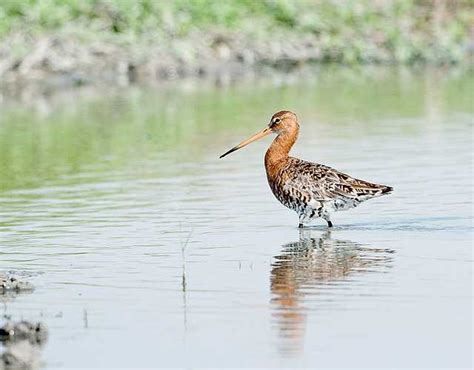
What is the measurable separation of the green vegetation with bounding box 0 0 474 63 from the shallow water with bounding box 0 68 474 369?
3.74m

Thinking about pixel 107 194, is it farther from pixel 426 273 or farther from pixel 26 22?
pixel 26 22

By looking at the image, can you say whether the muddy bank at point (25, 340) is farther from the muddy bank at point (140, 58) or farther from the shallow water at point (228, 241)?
the muddy bank at point (140, 58)

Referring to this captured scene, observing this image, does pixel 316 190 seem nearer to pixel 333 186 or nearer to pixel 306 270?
pixel 333 186

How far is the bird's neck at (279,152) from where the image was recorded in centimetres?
1202

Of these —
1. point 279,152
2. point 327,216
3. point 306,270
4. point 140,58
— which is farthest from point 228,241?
point 140,58

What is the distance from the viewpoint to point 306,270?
31.3 feet

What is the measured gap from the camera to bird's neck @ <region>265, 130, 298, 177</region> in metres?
12.0

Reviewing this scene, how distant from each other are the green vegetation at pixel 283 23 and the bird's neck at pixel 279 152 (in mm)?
11644

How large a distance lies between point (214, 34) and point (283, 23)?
7.03 feet

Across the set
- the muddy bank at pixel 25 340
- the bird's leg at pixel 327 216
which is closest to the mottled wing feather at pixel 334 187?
the bird's leg at pixel 327 216

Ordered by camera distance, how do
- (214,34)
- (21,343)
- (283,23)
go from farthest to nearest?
(283,23) → (214,34) → (21,343)

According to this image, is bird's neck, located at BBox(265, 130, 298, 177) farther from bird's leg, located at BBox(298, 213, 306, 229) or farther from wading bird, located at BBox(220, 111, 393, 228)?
bird's leg, located at BBox(298, 213, 306, 229)

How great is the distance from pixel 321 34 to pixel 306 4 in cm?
85

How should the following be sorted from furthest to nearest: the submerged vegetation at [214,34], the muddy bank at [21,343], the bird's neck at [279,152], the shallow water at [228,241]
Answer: the submerged vegetation at [214,34], the bird's neck at [279,152], the shallow water at [228,241], the muddy bank at [21,343]
